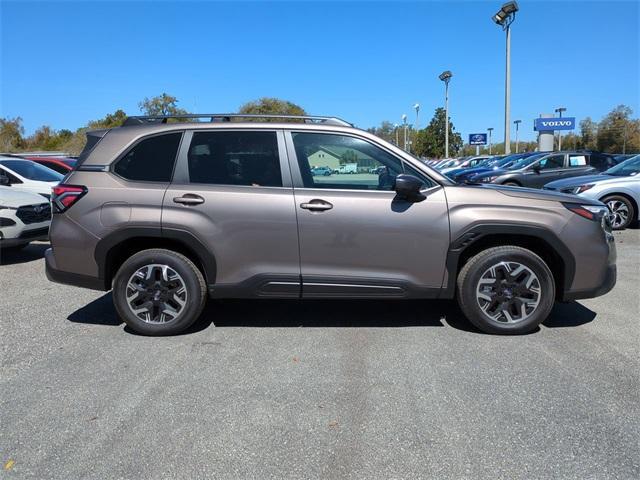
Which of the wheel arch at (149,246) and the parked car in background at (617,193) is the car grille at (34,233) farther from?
the parked car in background at (617,193)

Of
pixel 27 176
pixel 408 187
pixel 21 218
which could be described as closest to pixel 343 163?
pixel 408 187

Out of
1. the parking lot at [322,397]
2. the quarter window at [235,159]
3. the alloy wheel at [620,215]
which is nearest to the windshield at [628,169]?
the alloy wheel at [620,215]

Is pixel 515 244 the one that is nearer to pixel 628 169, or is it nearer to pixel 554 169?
pixel 628 169

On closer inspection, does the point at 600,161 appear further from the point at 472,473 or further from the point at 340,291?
the point at 472,473

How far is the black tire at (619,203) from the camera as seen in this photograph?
34.2 ft

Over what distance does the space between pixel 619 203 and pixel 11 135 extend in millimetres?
62695

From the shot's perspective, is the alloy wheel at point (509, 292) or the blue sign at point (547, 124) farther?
the blue sign at point (547, 124)

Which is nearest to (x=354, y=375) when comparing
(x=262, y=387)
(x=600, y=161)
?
(x=262, y=387)

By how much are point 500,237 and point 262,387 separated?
248cm

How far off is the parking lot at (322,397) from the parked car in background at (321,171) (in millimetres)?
1447

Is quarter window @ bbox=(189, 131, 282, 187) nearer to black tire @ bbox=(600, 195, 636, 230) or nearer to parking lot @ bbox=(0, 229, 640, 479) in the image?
parking lot @ bbox=(0, 229, 640, 479)

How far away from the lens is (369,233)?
14.2 ft

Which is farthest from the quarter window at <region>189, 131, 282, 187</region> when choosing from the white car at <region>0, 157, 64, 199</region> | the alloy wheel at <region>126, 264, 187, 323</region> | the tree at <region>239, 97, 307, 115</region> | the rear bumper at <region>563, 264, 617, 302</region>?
the tree at <region>239, 97, 307, 115</region>

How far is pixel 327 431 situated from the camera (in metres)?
3.04
